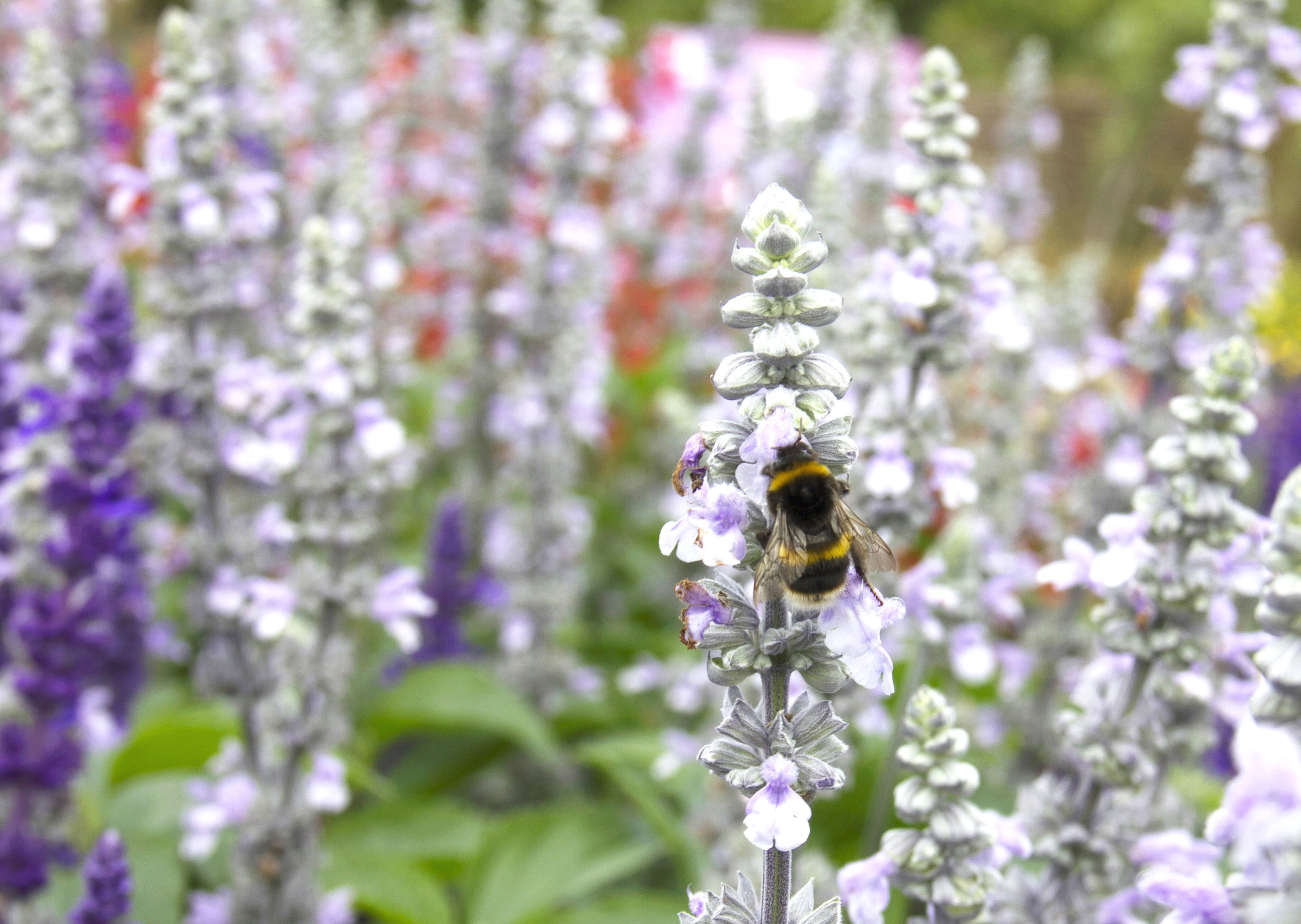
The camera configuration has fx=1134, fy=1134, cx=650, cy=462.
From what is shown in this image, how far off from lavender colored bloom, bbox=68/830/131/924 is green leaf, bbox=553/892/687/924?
4.91 feet

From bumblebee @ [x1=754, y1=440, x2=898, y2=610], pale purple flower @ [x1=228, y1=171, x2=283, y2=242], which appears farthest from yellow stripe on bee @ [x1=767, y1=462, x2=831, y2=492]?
pale purple flower @ [x1=228, y1=171, x2=283, y2=242]

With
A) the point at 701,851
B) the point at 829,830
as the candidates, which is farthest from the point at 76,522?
the point at 829,830

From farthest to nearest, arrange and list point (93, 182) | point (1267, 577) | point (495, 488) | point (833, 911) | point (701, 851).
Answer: point (495, 488), point (93, 182), point (701, 851), point (1267, 577), point (833, 911)

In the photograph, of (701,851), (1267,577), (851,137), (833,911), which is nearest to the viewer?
(833,911)

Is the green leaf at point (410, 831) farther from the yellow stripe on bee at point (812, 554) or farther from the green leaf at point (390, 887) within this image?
the yellow stripe on bee at point (812, 554)

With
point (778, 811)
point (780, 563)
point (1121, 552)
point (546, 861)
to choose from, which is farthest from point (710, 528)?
point (546, 861)

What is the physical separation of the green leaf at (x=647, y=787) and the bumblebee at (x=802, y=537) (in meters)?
2.45

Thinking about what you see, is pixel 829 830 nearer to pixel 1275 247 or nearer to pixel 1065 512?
pixel 1065 512

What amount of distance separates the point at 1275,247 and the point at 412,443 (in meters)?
4.72

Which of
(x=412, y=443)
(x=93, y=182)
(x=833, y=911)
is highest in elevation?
(x=93, y=182)

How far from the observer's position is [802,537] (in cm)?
179

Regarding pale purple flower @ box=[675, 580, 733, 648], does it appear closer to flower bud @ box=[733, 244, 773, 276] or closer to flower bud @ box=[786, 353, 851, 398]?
flower bud @ box=[786, 353, 851, 398]

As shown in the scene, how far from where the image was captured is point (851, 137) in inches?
239

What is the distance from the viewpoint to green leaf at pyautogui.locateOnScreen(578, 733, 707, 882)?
4.12m
